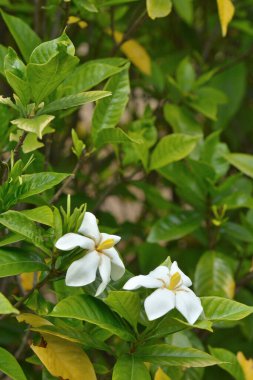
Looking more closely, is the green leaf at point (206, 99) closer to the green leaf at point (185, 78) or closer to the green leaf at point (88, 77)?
the green leaf at point (185, 78)

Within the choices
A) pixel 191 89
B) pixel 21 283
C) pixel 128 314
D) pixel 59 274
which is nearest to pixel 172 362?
pixel 128 314

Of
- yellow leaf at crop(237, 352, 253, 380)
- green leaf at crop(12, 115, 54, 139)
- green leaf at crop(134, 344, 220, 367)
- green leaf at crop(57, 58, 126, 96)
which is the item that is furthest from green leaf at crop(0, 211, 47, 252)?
yellow leaf at crop(237, 352, 253, 380)

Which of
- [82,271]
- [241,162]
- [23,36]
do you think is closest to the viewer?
[82,271]

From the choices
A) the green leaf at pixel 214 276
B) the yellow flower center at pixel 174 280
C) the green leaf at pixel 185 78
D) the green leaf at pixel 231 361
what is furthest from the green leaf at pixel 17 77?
the green leaf at pixel 185 78

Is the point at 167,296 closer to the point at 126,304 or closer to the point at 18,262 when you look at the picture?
the point at 126,304

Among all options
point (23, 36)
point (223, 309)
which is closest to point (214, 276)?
point (223, 309)

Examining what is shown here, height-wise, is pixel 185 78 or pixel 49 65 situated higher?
pixel 49 65

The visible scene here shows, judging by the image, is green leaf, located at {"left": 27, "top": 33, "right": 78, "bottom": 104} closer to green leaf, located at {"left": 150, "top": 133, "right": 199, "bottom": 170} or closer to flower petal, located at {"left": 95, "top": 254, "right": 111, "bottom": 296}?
flower petal, located at {"left": 95, "top": 254, "right": 111, "bottom": 296}

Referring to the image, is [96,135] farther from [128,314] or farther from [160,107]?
[160,107]
